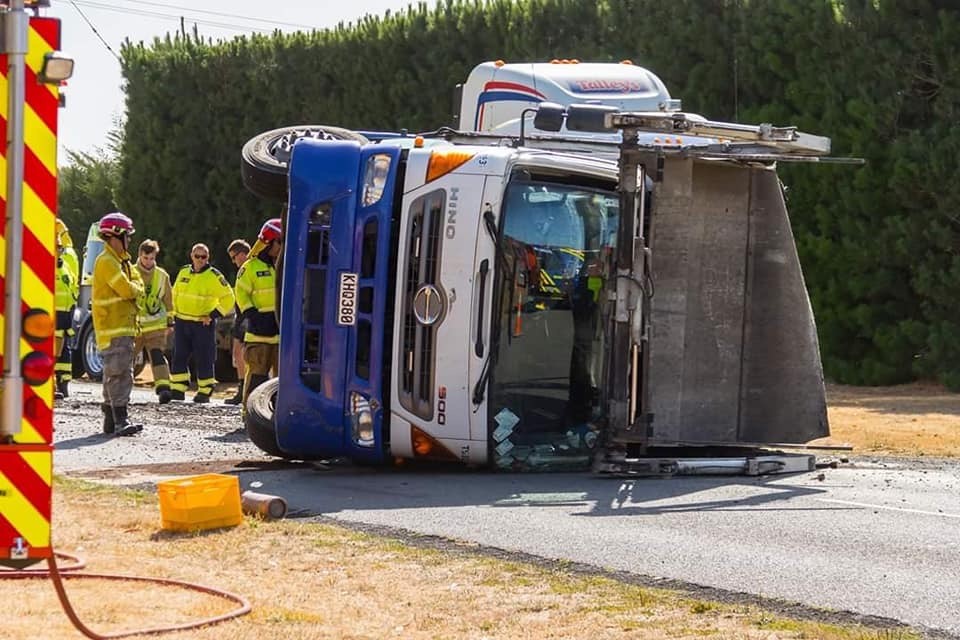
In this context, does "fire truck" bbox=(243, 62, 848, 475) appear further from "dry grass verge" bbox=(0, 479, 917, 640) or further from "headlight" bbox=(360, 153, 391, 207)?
"dry grass verge" bbox=(0, 479, 917, 640)

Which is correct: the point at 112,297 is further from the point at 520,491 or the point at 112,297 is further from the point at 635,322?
the point at 520,491

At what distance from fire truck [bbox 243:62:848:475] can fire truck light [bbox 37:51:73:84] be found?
6.23 meters

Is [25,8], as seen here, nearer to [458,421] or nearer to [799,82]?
[458,421]

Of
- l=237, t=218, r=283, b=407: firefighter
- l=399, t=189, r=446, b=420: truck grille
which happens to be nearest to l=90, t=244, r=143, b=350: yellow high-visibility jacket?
l=237, t=218, r=283, b=407: firefighter

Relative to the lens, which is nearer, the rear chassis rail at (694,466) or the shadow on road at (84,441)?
the rear chassis rail at (694,466)

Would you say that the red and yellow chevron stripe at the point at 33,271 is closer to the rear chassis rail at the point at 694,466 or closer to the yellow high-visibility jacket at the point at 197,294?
the rear chassis rail at the point at 694,466

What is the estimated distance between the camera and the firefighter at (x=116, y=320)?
15484mm

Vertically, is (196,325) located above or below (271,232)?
below

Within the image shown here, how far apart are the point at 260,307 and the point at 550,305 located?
525cm

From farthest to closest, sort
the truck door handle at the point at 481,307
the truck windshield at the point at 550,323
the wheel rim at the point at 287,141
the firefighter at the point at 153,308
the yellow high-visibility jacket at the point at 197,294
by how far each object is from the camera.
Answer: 1. the yellow high-visibility jacket at the point at 197,294
2. the firefighter at the point at 153,308
3. the wheel rim at the point at 287,141
4. the truck windshield at the point at 550,323
5. the truck door handle at the point at 481,307

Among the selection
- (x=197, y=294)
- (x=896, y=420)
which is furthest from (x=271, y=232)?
(x=896, y=420)

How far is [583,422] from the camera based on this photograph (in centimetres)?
1239

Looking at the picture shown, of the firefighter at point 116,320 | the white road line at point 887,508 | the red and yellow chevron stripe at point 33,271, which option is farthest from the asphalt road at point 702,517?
the red and yellow chevron stripe at point 33,271

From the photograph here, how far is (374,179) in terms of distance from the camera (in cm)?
1199
